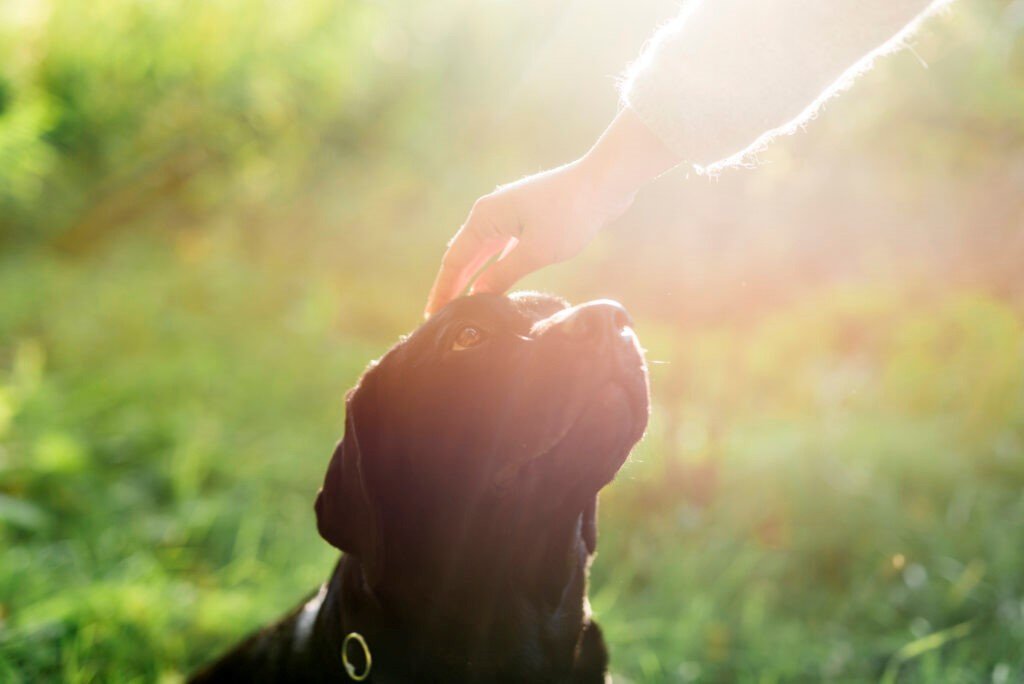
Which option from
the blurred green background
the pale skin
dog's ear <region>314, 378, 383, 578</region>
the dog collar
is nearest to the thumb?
the pale skin

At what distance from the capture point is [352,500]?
6.03 ft

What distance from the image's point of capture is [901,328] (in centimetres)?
484

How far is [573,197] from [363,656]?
111 cm

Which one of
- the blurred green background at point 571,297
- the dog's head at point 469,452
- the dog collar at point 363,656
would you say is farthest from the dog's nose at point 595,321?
the blurred green background at point 571,297

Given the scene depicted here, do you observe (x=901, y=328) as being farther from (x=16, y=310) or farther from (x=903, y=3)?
(x=16, y=310)

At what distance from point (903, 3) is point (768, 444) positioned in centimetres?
310

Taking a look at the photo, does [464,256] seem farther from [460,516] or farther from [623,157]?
[460,516]

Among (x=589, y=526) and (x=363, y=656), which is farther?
(x=589, y=526)

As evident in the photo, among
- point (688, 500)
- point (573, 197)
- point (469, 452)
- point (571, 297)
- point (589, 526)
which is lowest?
point (688, 500)

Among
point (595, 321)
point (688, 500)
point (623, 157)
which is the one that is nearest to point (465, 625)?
point (595, 321)

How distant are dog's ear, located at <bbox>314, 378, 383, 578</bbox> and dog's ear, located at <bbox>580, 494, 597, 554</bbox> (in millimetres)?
527

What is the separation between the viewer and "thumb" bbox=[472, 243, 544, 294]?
177cm

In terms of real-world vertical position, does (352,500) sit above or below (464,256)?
below

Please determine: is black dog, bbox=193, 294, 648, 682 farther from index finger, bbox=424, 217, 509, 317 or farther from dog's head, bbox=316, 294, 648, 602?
index finger, bbox=424, 217, 509, 317
